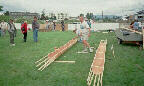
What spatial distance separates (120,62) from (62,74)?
9.16 ft

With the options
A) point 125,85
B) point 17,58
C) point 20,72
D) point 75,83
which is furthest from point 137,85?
point 17,58

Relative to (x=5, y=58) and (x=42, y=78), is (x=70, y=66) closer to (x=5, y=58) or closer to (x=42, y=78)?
(x=42, y=78)

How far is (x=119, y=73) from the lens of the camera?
244 inches

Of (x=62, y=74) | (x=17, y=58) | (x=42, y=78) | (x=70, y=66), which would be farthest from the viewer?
(x=17, y=58)

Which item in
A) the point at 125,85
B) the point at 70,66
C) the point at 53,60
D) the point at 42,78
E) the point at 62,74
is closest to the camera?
the point at 125,85

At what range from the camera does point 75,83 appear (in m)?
5.21

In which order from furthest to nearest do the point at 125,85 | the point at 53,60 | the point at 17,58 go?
the point at 17,58 < the point at 53,60 < the point at 125,85

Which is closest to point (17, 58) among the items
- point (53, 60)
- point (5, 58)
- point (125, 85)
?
point (5, 58)

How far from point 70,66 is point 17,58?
272 centimetres

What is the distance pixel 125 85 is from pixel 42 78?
2.30 meters

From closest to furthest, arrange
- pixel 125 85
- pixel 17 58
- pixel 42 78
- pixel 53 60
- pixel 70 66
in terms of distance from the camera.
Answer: pixel 125 85, pixel 42 78, pixel 70 66, pixel 53 60, pixel 17 58

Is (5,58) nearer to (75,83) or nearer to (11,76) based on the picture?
(11,76)

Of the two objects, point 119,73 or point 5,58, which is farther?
point 5,58

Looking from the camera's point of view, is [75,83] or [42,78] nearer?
[75,83]
